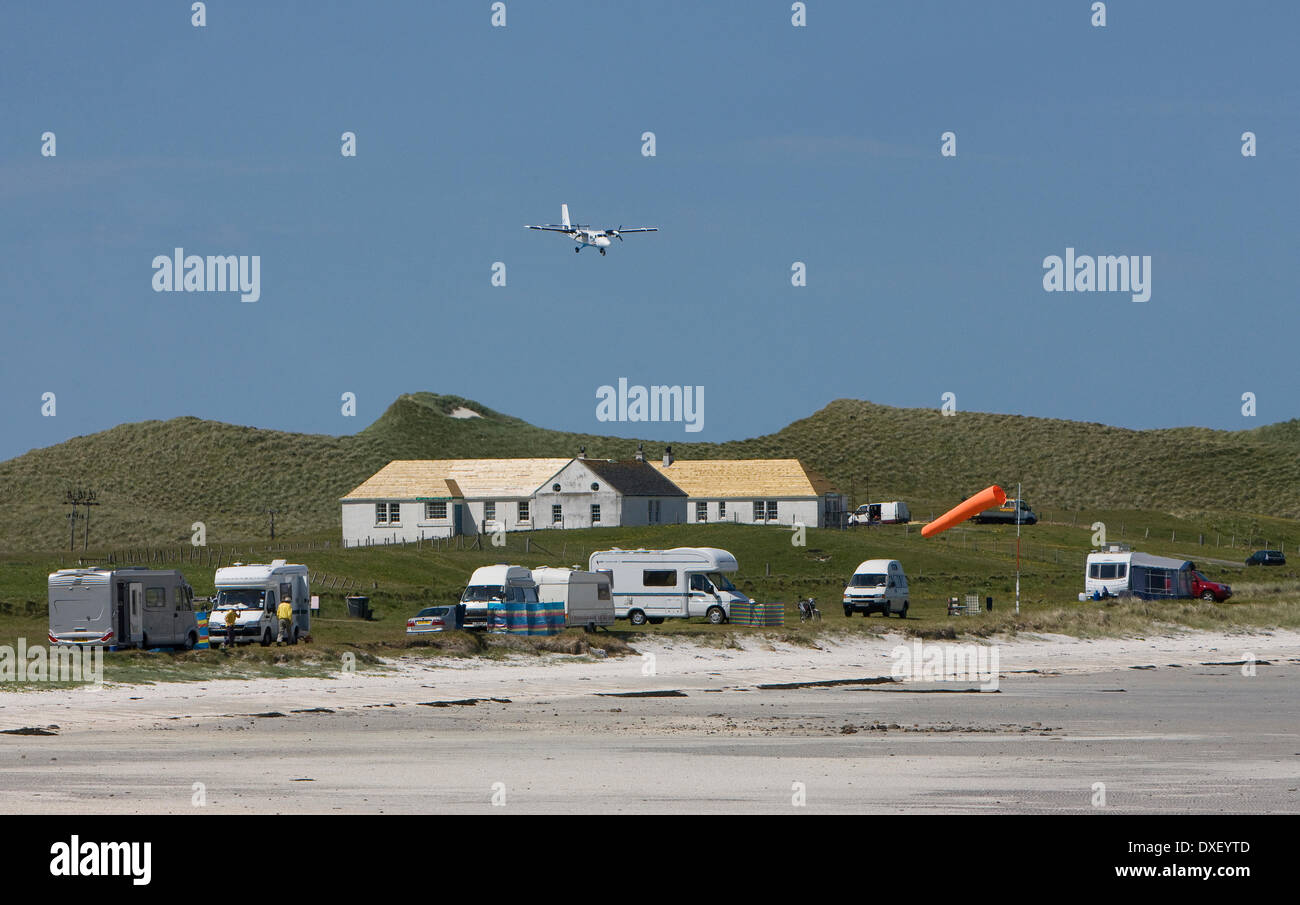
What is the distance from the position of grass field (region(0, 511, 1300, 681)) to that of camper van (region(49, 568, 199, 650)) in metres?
2.24

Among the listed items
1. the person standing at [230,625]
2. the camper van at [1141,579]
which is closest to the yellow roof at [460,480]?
the camper van at [1141,579]

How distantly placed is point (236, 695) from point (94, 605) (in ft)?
29.7

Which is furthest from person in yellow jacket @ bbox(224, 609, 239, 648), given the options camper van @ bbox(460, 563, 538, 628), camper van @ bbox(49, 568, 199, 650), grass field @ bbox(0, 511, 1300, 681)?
Answer: camper van @ bbox(460, 563, 538, 628)

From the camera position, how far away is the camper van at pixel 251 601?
44562mm

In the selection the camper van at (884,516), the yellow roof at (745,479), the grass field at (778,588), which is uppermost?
the yellow roof at (745,479)

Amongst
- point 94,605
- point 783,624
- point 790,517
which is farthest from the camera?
point 790,517

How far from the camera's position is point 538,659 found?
4259 cm

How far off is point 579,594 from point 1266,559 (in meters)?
67.8

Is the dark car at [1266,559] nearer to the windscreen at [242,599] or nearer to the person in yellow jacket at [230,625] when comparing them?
the windscreen at [242,599]

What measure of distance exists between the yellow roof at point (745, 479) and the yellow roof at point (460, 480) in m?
10.6

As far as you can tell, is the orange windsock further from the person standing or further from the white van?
the person standing

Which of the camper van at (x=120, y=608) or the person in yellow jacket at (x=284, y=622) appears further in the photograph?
the person in yellow jacket at (x=284, y=622)

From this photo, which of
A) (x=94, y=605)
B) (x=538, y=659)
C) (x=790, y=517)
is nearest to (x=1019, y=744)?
(x=538, y=659)
